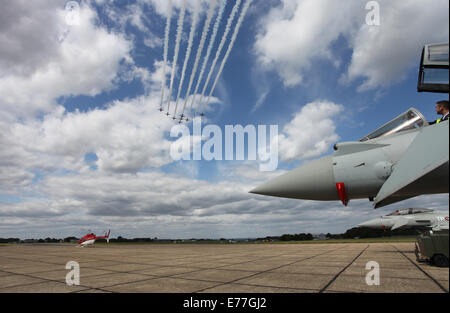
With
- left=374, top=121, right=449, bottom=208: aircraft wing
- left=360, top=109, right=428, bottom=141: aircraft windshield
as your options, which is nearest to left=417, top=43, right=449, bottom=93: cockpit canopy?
left=374, top=121, right=449, bottom=208: aircraft wing

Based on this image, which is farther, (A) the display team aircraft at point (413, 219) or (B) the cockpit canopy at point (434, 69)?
Answer: (A) the display team aircraft at point (413, 219)

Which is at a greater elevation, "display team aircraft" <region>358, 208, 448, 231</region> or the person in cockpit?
the person in cockpit

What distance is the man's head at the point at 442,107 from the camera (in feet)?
13.2

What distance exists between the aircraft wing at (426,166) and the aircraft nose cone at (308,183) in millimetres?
2716

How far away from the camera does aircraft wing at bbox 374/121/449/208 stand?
9.12 ft

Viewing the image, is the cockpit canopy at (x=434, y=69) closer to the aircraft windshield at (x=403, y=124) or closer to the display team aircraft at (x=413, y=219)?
the aircraft windshield at (x=403, y=124)

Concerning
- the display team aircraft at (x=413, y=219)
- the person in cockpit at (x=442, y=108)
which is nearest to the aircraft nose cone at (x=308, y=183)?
the person in cockpit at (x=442, y=108)

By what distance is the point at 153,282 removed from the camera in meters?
7.23

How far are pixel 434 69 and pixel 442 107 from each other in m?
0.67

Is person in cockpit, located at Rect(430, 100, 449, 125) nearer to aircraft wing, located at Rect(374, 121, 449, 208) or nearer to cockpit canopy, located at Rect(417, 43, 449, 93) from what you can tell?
cockpit canopy, located at Rect(417, 43, 449, 93)

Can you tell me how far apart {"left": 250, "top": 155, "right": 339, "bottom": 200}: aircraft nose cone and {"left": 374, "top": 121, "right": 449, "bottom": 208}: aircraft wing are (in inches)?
107

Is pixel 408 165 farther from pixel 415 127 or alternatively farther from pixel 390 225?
pixel 390 225

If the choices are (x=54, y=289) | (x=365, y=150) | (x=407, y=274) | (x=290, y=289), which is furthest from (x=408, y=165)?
(x=54, y=289)
